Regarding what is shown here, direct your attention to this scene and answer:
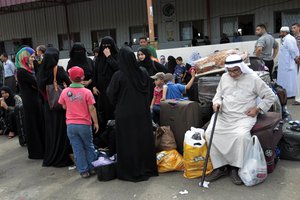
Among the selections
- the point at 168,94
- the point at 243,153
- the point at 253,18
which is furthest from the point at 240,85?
the point at 253,18

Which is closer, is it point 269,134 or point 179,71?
point 269,134

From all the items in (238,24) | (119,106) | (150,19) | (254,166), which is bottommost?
(254,166)

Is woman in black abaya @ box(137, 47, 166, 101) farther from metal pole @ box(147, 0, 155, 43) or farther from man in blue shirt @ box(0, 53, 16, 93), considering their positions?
man in blue shirt @ box(0, 53, 16, 93)

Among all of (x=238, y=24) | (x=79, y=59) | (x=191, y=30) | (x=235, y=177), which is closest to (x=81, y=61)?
(x=79, y=59)

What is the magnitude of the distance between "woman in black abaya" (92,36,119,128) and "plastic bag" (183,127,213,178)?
1820mm

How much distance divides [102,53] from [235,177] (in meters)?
2.82

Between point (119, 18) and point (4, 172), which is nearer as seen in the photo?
point (4, 172)

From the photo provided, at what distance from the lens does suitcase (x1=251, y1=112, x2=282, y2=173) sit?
3.95 meters

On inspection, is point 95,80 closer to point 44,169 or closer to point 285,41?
point 44,169

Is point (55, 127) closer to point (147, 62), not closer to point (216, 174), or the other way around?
point (147, 62)

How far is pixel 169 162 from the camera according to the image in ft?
14.7

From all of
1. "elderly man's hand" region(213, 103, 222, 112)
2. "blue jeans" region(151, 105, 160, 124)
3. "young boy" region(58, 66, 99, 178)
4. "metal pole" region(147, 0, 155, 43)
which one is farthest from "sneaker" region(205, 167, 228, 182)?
"metal pole" region(147, 0, 155, 43)

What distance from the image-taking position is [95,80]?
5645mm

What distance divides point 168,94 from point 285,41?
385 centimetres
